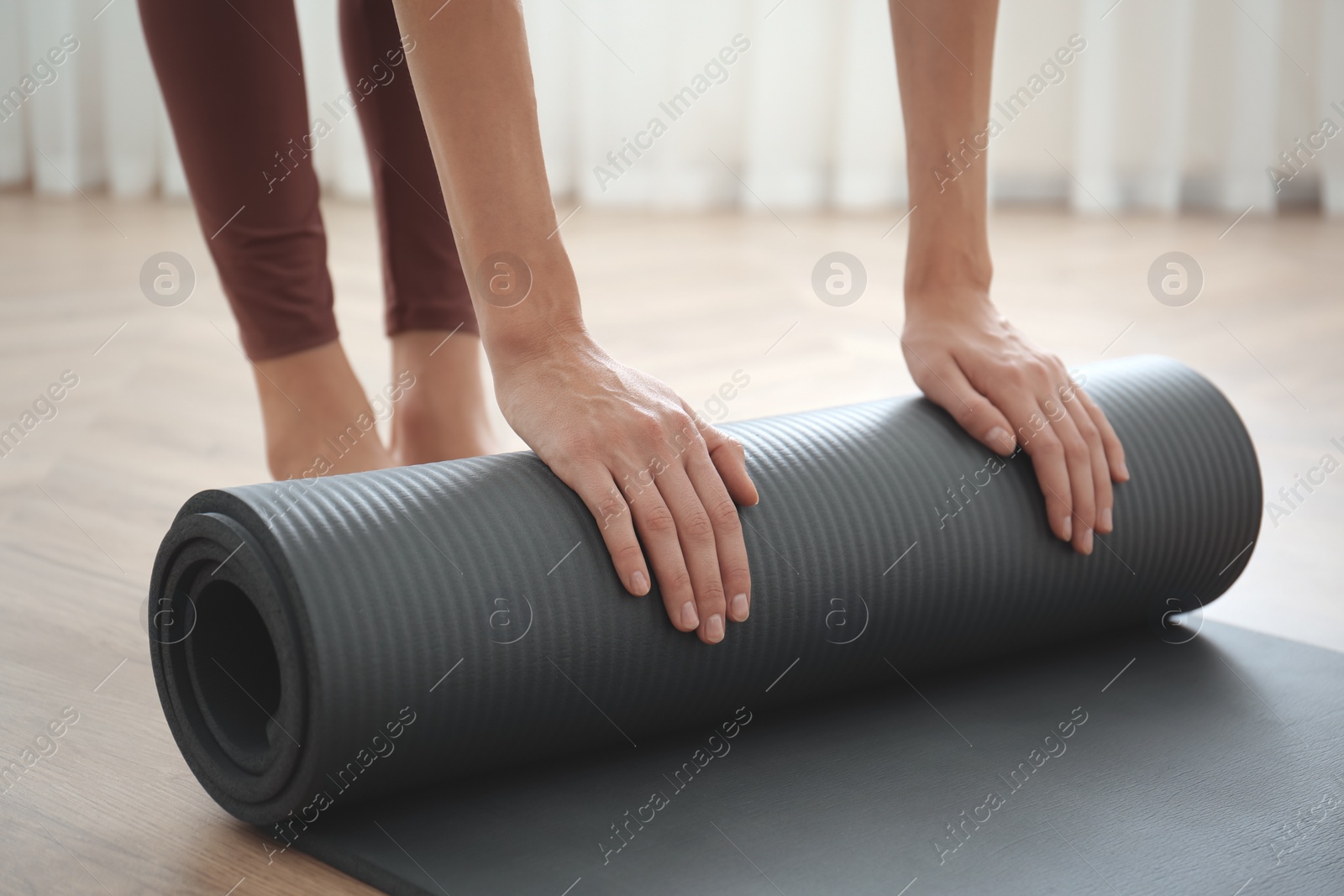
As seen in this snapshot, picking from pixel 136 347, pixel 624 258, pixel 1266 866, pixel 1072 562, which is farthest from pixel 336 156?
pixel 1266 866

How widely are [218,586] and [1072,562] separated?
712 mm

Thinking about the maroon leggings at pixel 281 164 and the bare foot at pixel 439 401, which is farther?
the bare foot at pixel 439 401

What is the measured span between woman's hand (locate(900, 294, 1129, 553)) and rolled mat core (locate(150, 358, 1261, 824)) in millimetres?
19

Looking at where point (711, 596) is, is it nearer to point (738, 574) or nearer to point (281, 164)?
point (738, 574)

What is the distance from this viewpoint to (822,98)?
15.4ft

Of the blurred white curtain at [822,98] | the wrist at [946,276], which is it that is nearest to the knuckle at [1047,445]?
the wrist at [946,276]

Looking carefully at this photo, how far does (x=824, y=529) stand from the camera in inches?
40.7

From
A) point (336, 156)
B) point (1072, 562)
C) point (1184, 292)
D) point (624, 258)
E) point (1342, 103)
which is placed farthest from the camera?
point (336, 156)

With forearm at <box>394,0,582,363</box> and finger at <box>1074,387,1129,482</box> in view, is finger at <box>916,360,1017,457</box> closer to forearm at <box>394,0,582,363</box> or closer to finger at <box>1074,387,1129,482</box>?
finger at <box>1074,387,1129,482</box>

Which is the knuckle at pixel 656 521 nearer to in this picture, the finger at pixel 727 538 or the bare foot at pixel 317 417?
the finger at pixel 727 538

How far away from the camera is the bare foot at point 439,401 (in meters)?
1.48

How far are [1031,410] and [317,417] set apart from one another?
0.74 m

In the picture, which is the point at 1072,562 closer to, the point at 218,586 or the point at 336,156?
the point at 218,586

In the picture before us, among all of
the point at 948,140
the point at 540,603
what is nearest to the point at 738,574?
the point at 540,603
